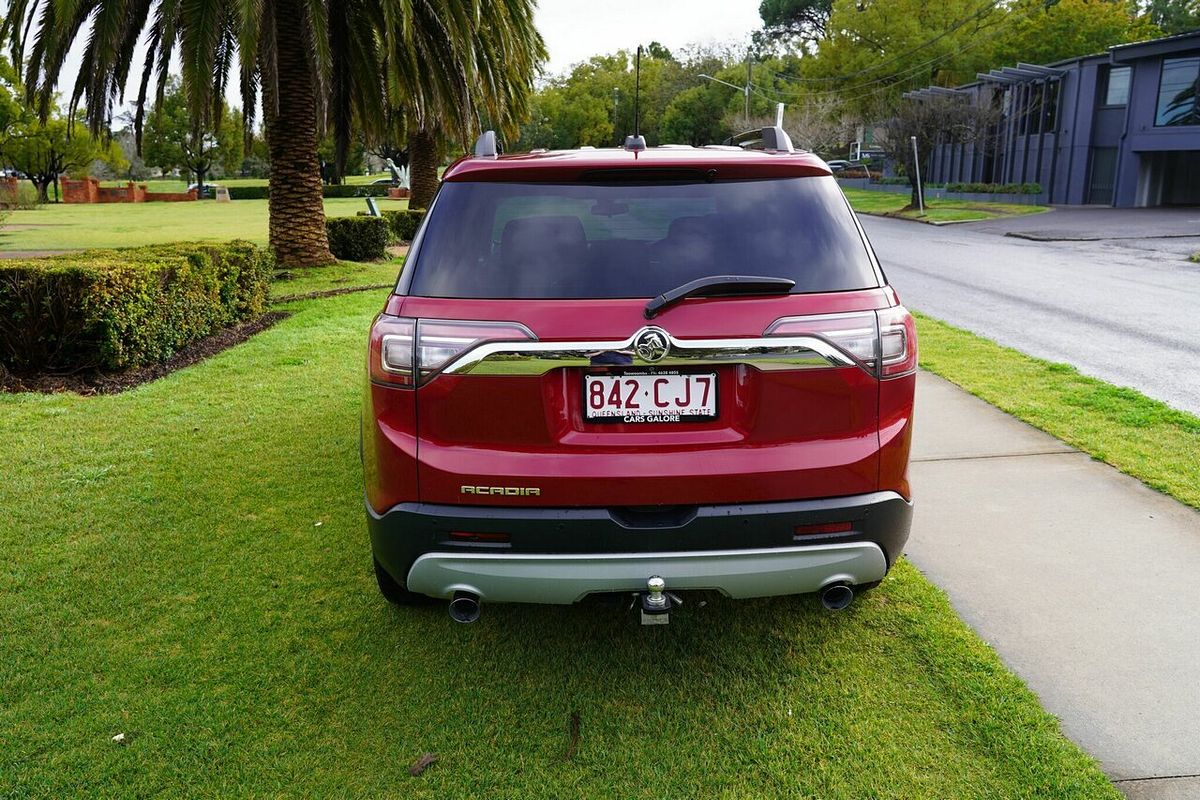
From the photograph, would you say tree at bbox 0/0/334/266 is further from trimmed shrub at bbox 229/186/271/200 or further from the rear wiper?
trimmed shrub at bbox 229/186/271/200

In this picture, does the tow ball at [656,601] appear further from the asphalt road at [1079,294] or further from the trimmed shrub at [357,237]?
the trimmed shrub at [357,237]

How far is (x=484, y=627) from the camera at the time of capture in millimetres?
3748

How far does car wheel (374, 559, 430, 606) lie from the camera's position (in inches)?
143

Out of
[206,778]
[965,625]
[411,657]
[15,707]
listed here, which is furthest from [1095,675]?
[15,707]

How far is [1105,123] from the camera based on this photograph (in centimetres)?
3988

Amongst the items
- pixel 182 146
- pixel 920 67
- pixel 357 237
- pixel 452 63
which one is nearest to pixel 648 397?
pixel 452 63

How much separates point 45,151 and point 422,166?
53.3 m

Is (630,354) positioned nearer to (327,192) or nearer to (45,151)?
(327,192)

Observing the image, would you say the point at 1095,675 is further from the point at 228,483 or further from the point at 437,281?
the point at 228,483

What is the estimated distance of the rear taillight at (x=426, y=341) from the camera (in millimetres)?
2828

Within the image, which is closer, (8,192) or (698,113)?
(8,192)

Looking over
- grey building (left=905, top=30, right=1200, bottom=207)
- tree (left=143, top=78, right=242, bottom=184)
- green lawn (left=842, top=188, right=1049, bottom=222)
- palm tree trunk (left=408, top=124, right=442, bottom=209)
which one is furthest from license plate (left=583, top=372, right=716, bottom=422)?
tree (left=143, top=78, right=242, bottom=184)

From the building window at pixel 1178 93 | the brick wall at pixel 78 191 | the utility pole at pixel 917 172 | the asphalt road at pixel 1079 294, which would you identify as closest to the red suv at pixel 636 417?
the asphalt road at pixel 1079 294

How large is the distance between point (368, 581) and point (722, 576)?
6.20 feet
